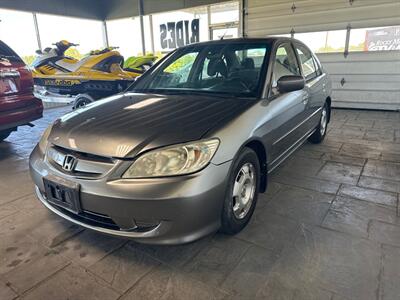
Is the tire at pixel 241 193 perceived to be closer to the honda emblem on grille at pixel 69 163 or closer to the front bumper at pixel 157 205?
the front bumper at pixel 157 205

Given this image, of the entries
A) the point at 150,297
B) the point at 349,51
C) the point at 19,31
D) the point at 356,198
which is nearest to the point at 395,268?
the point at 356,198

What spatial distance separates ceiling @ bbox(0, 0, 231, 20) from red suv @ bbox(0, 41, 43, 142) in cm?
530

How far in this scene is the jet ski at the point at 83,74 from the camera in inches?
215

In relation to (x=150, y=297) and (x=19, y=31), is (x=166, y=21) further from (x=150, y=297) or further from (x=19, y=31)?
(x=150, y=297)

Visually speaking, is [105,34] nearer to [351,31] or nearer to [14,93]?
[14,93]

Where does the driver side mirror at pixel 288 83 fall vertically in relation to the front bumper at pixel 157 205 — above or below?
above

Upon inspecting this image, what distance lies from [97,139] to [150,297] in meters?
0.90

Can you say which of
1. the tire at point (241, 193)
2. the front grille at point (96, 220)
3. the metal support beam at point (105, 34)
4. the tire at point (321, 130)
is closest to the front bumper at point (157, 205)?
the front grille at point (96, 220)

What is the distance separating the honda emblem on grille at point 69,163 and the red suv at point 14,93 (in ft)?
7.58

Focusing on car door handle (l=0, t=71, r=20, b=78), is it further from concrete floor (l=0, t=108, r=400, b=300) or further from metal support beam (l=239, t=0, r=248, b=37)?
metal support beam (l=239, t=0, r=248, b=37)

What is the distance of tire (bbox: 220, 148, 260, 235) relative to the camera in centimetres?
177

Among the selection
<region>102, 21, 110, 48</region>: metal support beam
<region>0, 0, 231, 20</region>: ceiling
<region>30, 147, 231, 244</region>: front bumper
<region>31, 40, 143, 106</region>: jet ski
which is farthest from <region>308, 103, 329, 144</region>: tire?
→ <region>102, 21, 110, 48</region>: metal support beam

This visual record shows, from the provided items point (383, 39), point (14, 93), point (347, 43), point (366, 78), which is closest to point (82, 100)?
point (14, 93)

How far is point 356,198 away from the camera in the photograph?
2527mm
